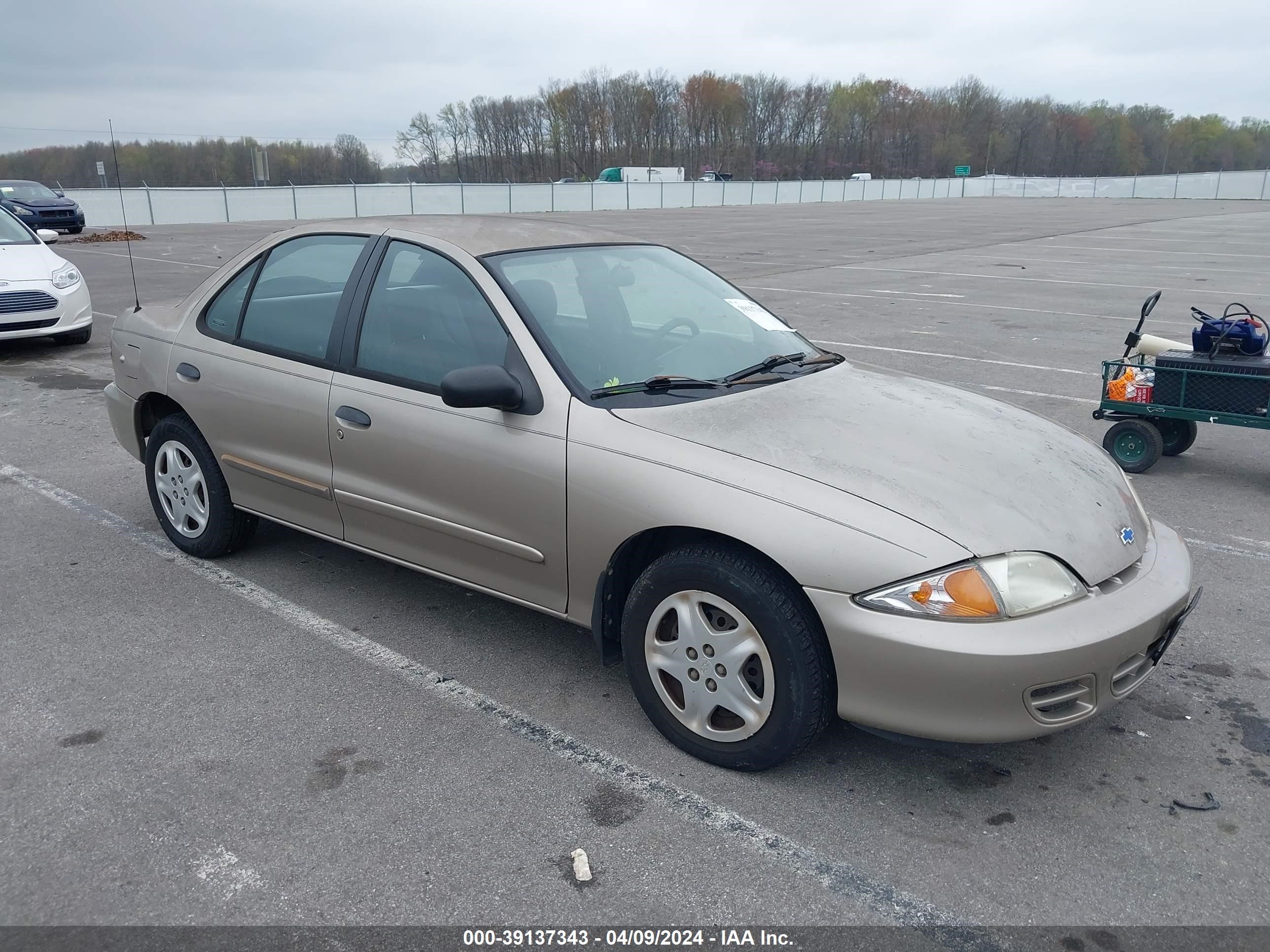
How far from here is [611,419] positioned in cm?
320

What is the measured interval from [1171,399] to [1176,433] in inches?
23.2

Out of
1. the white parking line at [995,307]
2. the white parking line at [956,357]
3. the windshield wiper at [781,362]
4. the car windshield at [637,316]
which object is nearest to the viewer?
the car windshield at [637,316]

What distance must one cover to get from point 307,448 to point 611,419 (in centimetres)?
153

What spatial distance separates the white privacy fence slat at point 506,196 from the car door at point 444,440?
15.6 meters

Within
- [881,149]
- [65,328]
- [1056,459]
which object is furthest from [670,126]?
[1056,459]

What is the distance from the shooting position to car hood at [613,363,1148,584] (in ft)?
9.20

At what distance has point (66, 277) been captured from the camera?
1027 cm

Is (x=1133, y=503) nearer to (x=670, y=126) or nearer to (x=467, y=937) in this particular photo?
(x=467, y=937)

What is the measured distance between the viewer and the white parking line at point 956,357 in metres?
9.24

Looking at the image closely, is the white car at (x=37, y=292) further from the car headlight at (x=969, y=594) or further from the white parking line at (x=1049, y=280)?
the white parking line at (x=1049, y=280)

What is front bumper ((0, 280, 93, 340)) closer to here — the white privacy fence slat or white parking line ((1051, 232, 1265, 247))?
the white privacy fence slat

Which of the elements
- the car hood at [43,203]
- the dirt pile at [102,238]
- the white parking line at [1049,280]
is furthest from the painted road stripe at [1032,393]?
the car hood at [43,203]

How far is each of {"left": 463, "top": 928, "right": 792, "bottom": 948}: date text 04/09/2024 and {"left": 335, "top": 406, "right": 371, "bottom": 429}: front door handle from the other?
2005 mm

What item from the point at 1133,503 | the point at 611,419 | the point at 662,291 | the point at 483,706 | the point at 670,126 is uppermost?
the point at 670,126
